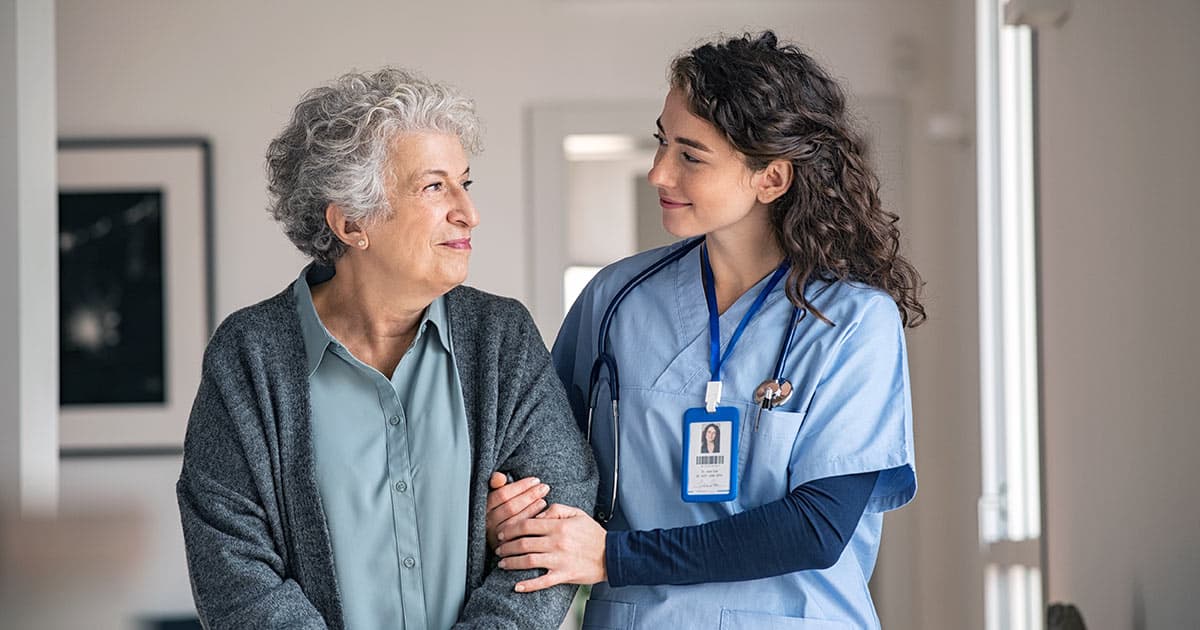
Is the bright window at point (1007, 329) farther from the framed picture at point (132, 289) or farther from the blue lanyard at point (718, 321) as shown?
the framed picture at point (132, 289)

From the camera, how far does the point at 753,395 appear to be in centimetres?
179

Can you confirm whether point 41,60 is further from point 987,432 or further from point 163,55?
point 987,432

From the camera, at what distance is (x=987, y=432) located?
10.9 ft

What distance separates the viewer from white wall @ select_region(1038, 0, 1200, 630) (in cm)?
184

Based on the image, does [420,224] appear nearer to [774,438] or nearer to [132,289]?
[774,438]

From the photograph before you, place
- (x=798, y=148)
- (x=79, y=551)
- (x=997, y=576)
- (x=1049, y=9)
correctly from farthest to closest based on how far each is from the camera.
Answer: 1. (x=79, y=551)
2. (x=997, y=576)
3. (x=1049, y=9)
4. (x=798, y=148)

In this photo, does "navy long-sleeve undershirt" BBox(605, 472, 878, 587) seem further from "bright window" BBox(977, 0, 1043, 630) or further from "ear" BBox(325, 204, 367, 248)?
"bright window" BBox(977, 0, 1043, 630)

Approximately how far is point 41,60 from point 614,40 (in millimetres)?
1776

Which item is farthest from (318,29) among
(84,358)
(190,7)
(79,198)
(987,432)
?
(987,432)

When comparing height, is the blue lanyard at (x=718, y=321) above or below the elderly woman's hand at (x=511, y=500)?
above

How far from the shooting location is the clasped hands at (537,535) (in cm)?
165

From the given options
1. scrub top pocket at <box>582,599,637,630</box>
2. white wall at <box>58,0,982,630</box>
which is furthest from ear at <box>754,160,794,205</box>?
white wall at <box>58,0,982,630</box>

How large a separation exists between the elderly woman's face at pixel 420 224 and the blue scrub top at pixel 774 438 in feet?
1.01

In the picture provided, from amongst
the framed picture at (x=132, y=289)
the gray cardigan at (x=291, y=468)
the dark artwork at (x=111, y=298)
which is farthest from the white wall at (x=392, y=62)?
the gray cardigan at (x=291, y=468)
